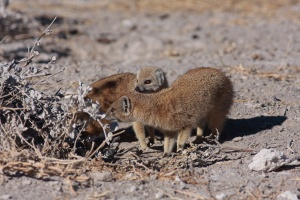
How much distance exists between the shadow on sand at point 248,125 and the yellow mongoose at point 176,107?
0.28 metres

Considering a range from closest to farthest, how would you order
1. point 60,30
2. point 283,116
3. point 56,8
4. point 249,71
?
point 283,116 → point 249,71 → point 60,30 → point 56,8

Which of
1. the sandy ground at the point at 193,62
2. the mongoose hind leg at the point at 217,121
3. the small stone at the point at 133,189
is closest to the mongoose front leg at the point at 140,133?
the sandy ground at the point at 193,62

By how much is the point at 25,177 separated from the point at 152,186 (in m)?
0.88

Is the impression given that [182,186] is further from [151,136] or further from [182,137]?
[151,136]

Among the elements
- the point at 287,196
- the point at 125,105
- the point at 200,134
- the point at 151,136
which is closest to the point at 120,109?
the point at 125,105

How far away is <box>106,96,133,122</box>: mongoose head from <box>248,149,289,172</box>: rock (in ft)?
4.08

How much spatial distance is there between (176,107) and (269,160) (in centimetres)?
110

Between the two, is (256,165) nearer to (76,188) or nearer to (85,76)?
(76,188)

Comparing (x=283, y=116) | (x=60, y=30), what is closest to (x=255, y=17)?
(x=60, y=30)

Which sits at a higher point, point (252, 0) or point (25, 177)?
point (252, 0)

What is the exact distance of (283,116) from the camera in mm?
6344

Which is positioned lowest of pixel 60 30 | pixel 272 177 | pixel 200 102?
pixel 272 177

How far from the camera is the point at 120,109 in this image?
5598mm

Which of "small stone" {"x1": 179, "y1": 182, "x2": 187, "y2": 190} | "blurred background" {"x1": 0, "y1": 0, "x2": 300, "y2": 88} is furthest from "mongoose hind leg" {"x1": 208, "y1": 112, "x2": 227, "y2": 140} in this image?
"blurred background" {"x1": 0, "y1": 0, "x2": 300, "y2": 88}
